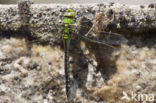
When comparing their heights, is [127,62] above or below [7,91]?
above

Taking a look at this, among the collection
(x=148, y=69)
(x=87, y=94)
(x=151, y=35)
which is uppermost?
(x=151, y=35)

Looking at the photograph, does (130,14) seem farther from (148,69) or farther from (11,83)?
(11,83)

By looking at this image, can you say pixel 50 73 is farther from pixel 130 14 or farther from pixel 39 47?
pixel 130 14

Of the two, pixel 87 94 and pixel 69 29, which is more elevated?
pixel 69 29

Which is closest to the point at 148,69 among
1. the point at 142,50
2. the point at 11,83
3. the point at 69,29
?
the point at 142,50

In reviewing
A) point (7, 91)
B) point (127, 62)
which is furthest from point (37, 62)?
point (127, 62)

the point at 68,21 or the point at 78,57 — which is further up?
the point at 68,21

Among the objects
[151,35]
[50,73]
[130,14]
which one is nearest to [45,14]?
[50,73]

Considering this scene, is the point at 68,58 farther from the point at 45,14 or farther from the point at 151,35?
the point at 151,35
